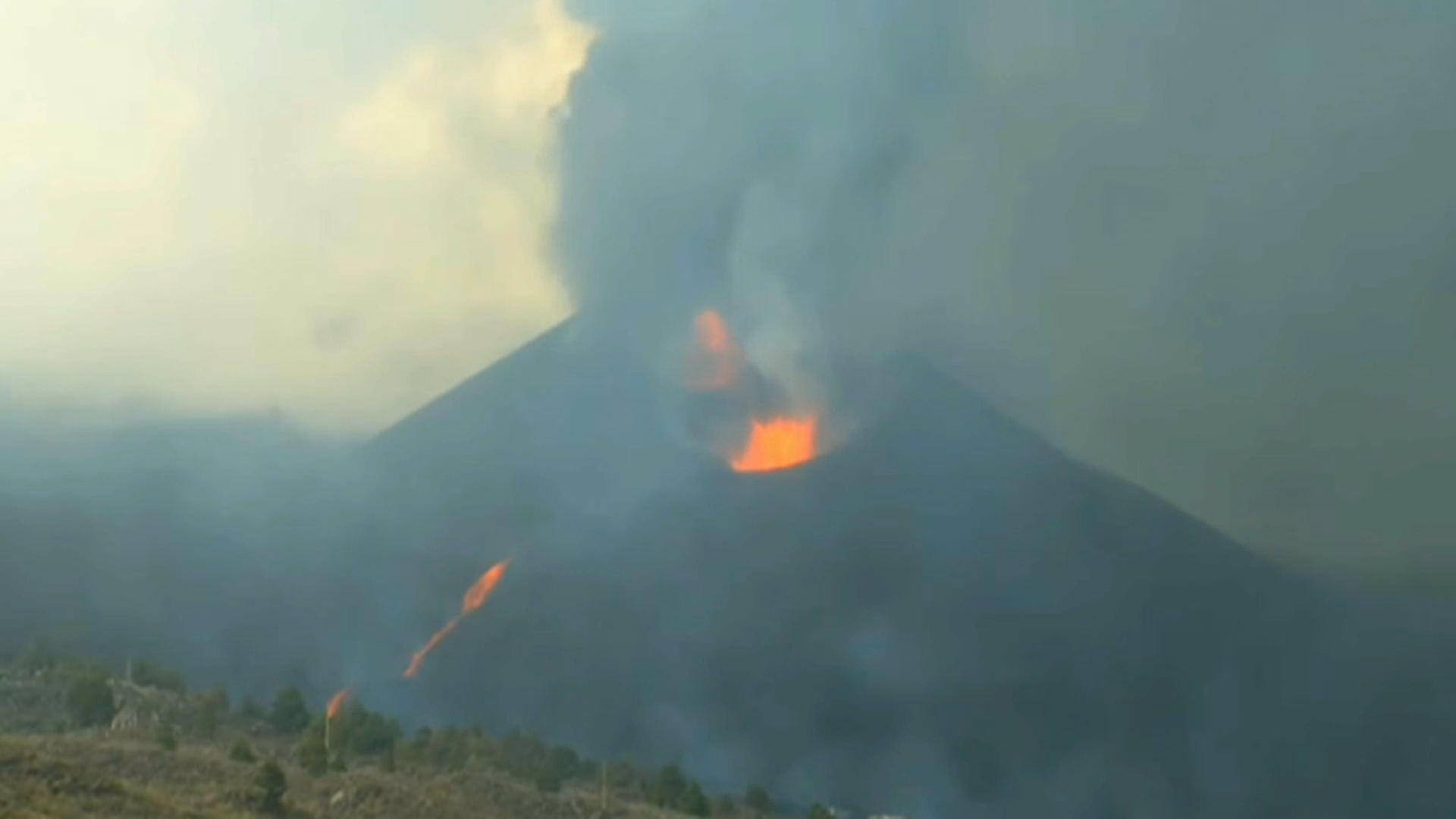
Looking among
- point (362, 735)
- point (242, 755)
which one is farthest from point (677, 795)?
point (242, 755)

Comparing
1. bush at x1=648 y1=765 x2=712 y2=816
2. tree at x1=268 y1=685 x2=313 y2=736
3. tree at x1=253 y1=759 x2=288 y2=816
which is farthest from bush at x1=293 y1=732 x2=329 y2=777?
tree at x1=268 y1=685 x2=313 y2=736

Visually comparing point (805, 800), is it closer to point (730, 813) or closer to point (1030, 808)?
point (1030, 808)

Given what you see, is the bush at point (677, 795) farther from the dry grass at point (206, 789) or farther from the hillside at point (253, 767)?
the dry grass at point (206, 789)

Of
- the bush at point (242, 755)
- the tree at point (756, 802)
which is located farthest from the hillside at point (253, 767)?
the tree at point (756, 802)

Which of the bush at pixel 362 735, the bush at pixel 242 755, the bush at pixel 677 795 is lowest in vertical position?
the bush at pixel 242 755

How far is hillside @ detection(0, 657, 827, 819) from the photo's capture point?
25750 mm

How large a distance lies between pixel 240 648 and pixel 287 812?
126132 millimetres

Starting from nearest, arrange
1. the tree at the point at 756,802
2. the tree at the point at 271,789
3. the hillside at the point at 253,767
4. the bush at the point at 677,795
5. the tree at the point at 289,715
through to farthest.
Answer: the hillside at the point at 253,767 → the tree at the point at 271,789 → the bush at the point at 677,795 → the tree at the point at 289,715 → the tree at the point at 756,802

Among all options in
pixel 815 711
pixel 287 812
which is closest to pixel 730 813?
pixel 287 812

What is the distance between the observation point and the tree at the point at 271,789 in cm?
2855

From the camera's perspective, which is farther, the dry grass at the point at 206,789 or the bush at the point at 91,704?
the bush at the point at 91,704

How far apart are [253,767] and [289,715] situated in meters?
24.8

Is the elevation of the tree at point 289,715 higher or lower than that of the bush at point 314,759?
higher

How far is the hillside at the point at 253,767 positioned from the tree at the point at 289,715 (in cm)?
8
